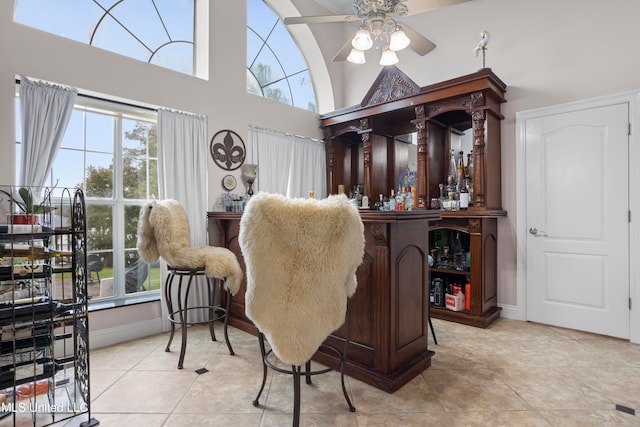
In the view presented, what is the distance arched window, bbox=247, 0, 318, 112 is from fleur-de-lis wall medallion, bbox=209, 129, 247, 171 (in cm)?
81

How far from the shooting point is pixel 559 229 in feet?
10.4

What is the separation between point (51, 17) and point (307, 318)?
317 centimetres

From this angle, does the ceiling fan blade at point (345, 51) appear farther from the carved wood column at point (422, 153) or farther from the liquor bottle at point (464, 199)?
the liquor bottle at point (464, 199)

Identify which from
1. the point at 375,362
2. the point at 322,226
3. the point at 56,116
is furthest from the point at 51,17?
the point at 375,362

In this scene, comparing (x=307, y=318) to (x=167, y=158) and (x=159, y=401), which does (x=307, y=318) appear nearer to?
(x=159, y=401)

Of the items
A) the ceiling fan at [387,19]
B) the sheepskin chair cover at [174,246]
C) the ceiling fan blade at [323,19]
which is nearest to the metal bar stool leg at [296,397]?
the sheepskin chair cover at [174,246]

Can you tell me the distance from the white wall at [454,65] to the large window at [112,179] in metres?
0.31

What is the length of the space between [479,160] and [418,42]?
1400mm

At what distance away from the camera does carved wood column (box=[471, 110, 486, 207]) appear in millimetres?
3238

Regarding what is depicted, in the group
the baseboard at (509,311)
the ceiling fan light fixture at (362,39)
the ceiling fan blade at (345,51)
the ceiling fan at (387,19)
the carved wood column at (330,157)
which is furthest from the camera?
the carved wood column at (330,157)

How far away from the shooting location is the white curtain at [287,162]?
3914mm

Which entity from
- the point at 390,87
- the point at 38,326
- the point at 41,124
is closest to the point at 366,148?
the point at 390,87

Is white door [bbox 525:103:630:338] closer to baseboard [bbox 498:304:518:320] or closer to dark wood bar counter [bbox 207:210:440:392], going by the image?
baseboard [bbox 498:304:518:320]

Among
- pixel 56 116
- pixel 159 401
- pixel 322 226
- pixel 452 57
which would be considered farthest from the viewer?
pixel 452 57
